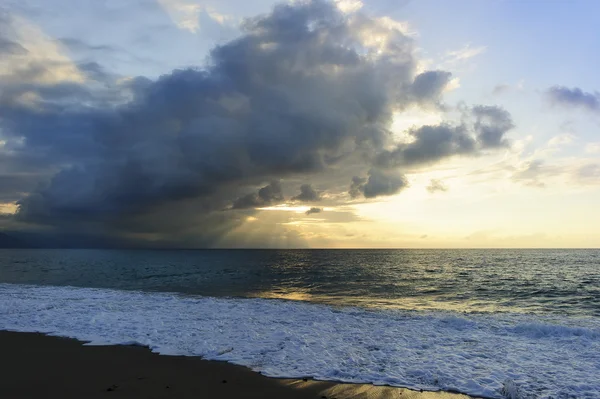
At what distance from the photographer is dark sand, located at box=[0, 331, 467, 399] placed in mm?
9023

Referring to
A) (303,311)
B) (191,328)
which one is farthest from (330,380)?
(303,311)

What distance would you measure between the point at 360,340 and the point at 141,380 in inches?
329

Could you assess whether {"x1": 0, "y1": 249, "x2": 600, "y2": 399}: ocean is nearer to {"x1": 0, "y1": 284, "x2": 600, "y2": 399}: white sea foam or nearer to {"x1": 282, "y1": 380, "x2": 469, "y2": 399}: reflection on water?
{"x1": 0, "y1": 284, "x2": 600, "y2": 399}: white sea foam

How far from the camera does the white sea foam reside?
414 inches

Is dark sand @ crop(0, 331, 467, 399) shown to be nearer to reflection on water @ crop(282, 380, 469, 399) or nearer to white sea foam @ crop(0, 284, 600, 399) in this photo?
reflection on water @ crop(282, 380, 469, 399)

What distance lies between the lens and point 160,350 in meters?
13.0

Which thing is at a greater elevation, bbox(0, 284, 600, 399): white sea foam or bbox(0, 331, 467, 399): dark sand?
bbox(0, 331, 467, 399): dark sand

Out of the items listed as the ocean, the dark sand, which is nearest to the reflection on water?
the dark sand

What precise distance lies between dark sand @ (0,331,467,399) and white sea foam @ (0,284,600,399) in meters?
0.71

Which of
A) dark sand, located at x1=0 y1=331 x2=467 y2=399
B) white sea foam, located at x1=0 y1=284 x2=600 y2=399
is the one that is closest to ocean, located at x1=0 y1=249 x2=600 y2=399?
white sea foam, located at x1=0 y1=284 x2=600 y2=399

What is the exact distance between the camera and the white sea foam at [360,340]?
34.5 feet

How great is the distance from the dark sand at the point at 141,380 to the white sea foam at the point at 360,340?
71cm

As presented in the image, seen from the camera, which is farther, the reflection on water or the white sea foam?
the white sea foam

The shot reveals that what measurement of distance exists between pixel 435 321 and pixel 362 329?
15.2ft
